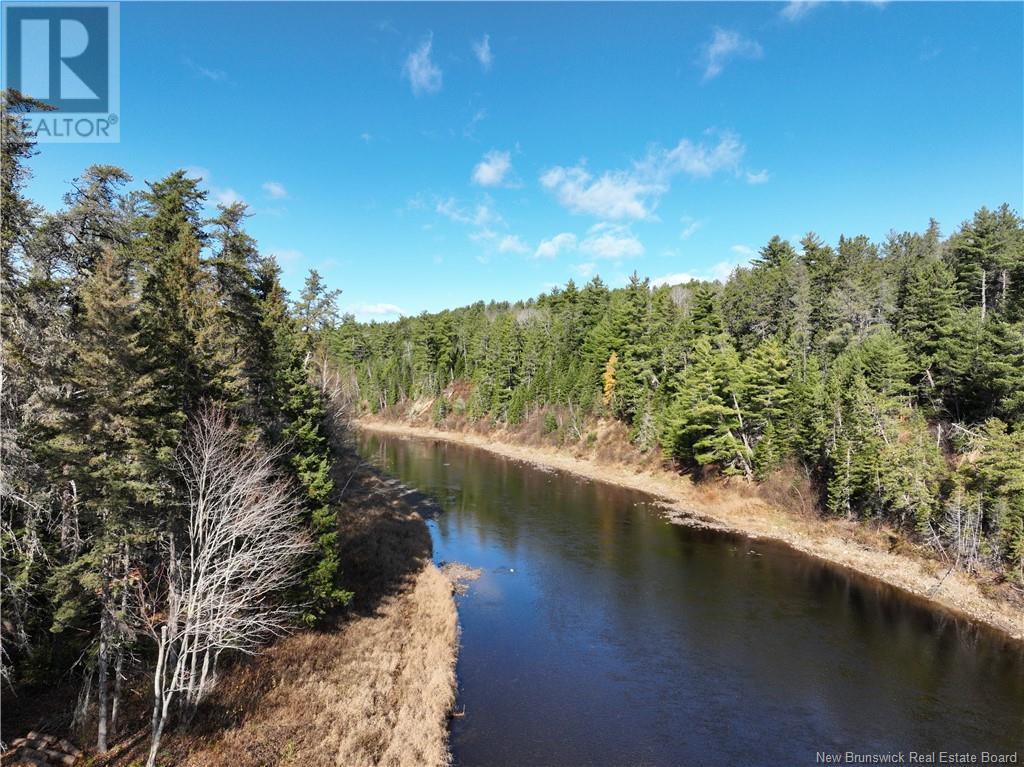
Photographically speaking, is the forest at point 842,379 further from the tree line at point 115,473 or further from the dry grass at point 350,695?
the tree line at point 115,473

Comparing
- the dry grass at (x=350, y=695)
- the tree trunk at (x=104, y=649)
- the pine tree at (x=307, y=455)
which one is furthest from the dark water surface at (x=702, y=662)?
the tree trunk at (x=104, y=649)

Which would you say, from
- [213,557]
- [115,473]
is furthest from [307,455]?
[115,473]

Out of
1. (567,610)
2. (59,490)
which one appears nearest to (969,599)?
(567,610)

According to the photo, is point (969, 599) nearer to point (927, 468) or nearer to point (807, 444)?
point (927, 468)

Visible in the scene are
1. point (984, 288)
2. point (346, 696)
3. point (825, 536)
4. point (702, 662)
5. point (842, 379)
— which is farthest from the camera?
point (984, 288)

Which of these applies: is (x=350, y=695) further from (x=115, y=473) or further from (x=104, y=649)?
(x=115, y=473)

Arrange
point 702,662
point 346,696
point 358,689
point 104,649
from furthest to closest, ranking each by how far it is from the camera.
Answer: point 702,662
point 358,689
point 346,696
point 104,649

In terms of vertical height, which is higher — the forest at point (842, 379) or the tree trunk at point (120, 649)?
the forest at point (842, 379)
